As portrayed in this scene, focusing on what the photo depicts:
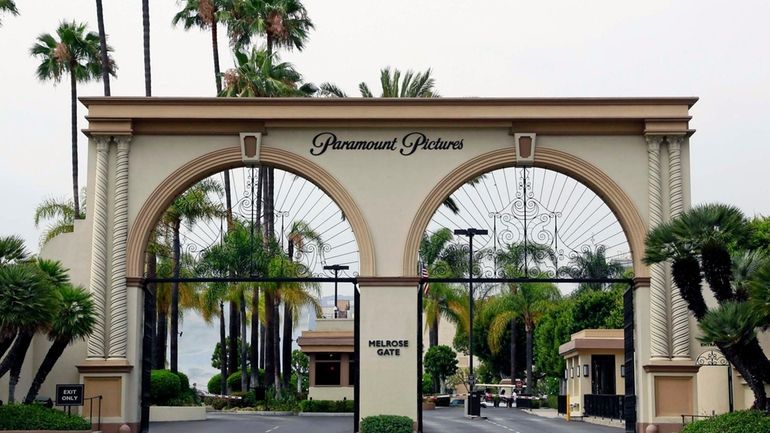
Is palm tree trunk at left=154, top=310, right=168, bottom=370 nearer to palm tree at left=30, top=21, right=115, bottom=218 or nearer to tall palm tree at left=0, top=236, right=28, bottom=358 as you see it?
palm tree at left=30, top=21, right=115, bottom=218

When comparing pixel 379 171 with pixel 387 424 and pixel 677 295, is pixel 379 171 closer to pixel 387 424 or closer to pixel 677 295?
pixel 387 424

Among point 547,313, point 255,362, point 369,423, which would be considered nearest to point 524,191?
point 369,423

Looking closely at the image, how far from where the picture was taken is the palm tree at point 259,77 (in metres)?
47.7

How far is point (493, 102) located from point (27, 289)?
11.1 m

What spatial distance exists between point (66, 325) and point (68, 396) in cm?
155

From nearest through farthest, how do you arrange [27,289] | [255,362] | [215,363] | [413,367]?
[27,289] < [413,367] < [255,362] < [215,363]

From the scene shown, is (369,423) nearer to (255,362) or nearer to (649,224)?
(649,224)

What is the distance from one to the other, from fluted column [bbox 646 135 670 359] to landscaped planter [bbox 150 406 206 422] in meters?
20.3

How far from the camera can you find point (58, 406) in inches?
1035

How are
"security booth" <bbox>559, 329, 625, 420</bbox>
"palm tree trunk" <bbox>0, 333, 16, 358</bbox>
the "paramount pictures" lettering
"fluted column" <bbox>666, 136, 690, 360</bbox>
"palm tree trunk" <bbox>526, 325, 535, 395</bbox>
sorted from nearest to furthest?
"palm tree trunk" <bbox>0, 333, 16, 358</bbox> < "fluted column" <bbox>666, 136, 690, 360</bbox> < the "paramount pictures" lettering < "security booth" <bbox>559, 329, 625, 420</bbox> < "palm tree trunk" <bbox>526, 325, 535, 395</bbox>

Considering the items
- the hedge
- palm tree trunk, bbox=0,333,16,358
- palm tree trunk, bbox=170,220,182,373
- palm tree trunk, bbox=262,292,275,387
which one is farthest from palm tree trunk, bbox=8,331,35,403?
the hedge

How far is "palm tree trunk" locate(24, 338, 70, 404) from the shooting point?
998 inches

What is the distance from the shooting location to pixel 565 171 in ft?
89.4

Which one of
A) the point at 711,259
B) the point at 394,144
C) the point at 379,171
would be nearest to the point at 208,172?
the point at 379,171
